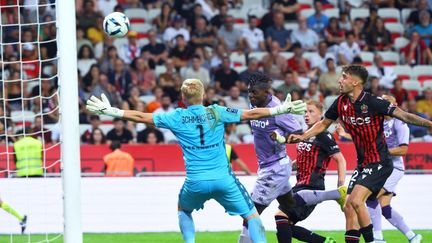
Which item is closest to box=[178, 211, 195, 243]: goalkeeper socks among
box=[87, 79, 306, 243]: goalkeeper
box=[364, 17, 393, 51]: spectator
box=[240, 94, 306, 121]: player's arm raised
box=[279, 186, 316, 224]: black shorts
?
box=[87, 79, 306, 243]: goalkeeper

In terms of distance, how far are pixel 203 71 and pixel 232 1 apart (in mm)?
2770

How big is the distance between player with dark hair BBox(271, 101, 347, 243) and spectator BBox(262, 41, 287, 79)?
883 cm

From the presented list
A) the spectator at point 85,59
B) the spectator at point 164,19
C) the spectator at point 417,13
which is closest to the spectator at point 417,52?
the spectator at point 417,13

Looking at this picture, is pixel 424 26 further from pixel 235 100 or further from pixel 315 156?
pixel 315 156

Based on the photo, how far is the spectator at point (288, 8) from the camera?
22422 millimetres

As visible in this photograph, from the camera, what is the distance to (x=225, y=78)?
20.5m

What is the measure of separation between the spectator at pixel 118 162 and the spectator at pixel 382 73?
6.07 meters

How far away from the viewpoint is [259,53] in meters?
21.7

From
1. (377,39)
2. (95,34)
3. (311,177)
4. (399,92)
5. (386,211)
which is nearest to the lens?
(311,177)

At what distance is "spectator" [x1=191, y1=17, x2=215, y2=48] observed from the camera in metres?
21.7

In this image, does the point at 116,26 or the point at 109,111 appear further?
the point at 116,26

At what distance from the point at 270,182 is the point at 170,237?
13.1 ft

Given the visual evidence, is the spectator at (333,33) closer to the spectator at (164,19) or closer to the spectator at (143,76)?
the spectator at (164,19)

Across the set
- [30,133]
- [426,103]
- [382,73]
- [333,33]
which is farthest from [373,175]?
[333,33]
